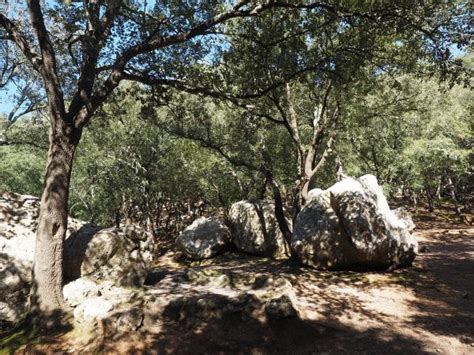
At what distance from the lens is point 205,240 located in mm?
22859

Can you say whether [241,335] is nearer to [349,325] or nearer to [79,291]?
[349,325]

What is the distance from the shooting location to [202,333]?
26.1ft

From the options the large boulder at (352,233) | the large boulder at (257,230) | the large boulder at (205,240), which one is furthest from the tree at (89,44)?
the large boulder at (205,240)

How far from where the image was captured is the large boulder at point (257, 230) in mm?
20016

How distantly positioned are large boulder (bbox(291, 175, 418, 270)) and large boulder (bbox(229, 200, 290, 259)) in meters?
5.38

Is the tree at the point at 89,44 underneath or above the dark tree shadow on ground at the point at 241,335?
above

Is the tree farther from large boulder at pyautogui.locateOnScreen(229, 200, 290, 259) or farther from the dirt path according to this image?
large boulder at pyautogui.locateOnScreen(229, 200, 290, 259)

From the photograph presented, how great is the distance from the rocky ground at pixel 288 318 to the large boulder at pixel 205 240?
33.7 feet

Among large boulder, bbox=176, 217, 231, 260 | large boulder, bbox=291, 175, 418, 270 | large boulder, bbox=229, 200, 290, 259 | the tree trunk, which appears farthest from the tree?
large boulder, bbox=176, 217, 231, 260

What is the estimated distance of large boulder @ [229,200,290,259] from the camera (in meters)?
20.0

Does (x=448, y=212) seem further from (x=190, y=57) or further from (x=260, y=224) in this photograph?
(x=190, y=57)

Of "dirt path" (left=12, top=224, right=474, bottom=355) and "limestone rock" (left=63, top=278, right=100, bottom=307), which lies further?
"limestone rock" (left=63, top=278, right=100, bottom=307)

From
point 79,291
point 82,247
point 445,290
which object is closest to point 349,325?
point 445,290

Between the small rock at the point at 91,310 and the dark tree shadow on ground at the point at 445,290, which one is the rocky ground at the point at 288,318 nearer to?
the dark tree shadow on ground at the point at 445,290
